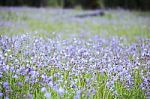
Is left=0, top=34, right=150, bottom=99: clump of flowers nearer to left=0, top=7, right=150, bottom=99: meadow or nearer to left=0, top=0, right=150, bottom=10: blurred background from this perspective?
left=0, top=7, right=150, bottom=99: meadow

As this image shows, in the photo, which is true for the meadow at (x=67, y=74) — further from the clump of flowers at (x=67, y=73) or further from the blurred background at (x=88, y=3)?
the blurred background at (x=88, y=3)

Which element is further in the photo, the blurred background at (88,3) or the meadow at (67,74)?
the blurred background at (88,3)

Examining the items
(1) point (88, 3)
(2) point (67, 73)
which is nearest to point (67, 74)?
(2) point (67, 73)

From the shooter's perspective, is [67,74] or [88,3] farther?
[88,3]

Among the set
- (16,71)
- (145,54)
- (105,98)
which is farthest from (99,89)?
(145,54)

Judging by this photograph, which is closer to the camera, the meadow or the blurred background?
the meadow

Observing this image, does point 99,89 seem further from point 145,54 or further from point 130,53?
point 130,53

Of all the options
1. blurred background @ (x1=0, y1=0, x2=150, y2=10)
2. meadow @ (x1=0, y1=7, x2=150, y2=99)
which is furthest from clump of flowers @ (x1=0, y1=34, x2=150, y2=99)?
blurred background @ (x1=0, y1=0, x2=150, y2=10)

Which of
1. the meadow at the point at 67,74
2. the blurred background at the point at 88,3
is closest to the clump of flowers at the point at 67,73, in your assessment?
the meadow at the point at 67,74

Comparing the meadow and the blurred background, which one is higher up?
the meadow

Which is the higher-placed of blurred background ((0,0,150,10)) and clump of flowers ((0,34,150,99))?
clump of flowers ((0,34,150,99))

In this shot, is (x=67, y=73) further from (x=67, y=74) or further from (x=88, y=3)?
(x=88, y=3)
